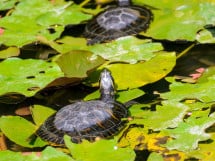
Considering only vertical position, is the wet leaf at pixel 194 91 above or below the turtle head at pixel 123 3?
below

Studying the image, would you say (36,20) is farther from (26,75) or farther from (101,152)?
(101,152)

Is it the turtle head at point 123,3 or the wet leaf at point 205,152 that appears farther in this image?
the turtle head at point 123,3

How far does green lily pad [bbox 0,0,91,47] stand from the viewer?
12.2ft

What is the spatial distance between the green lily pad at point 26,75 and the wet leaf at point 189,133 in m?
0.81

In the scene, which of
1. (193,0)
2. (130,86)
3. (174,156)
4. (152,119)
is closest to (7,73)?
(130,86)

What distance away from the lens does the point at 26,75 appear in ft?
10.4

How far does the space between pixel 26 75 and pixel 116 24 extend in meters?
0.96

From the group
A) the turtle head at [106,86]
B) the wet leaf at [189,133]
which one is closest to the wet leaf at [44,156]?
the wet leaf at [189,133]

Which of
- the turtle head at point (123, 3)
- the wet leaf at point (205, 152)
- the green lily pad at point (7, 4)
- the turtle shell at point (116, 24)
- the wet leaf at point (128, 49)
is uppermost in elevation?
the green lily pad at point (7, 4)

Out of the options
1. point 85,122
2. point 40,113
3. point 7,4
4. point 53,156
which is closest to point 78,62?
point 40,113

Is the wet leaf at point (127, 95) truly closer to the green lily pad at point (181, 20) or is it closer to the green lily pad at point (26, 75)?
the green lily pad at point (26, 75)

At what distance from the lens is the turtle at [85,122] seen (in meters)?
2.74

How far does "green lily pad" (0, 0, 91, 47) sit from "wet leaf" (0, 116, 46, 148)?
0.88 meters

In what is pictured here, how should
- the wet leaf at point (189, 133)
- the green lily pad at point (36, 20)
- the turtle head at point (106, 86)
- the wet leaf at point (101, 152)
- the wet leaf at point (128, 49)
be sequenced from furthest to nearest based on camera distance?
the green lily pad at point (36, 20)
the wet leaf at point (128, 49)
the turtle head at point (106, 86)
the wet leaf at point (189, 133)
the wet leaf at point (101, 152)
